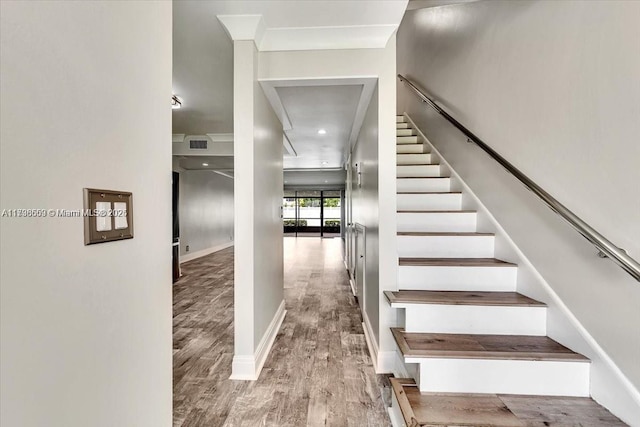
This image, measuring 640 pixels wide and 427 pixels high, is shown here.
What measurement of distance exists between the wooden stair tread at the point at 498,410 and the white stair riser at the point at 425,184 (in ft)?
6.41

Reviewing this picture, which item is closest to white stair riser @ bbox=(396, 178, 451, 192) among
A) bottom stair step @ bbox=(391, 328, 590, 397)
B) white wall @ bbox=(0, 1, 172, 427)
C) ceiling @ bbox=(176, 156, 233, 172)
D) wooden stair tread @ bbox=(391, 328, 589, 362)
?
wooden stair tread @ bbox=(391, 328, 589, 362)

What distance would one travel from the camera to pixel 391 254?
6.95 feet

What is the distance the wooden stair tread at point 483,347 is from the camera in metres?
1.47

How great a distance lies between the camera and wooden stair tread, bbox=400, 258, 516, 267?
203cm

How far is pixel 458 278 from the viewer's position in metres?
2.02

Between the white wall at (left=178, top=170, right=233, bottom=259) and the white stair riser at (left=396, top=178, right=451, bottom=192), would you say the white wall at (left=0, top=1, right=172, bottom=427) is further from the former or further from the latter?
the white wall at (left=178, top=170, right=233, bottom=259)

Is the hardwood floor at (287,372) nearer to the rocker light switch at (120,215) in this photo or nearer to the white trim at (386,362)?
the white trim at (386,362)

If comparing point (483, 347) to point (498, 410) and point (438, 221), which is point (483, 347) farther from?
point (438, 221)

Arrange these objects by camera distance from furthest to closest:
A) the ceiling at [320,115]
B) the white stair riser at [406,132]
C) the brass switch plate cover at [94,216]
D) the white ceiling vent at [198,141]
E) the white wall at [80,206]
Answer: the white ceiling vent at [198,141]
the white stair riser at [406,132]
the ceiling at [320,115]
the brass switch plate cover at [94,216]
the white wall at [80,206]

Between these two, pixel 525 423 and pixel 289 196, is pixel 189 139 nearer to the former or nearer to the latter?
pixel 525 423

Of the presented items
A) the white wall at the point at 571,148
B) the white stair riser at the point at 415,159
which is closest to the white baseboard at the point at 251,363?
the white wall at the point at 571,148

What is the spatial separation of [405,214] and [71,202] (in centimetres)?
239

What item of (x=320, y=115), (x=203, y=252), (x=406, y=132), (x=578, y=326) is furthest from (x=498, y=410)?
(x=203, y=252)

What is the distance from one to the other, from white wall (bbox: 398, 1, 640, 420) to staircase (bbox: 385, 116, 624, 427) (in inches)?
4.6
